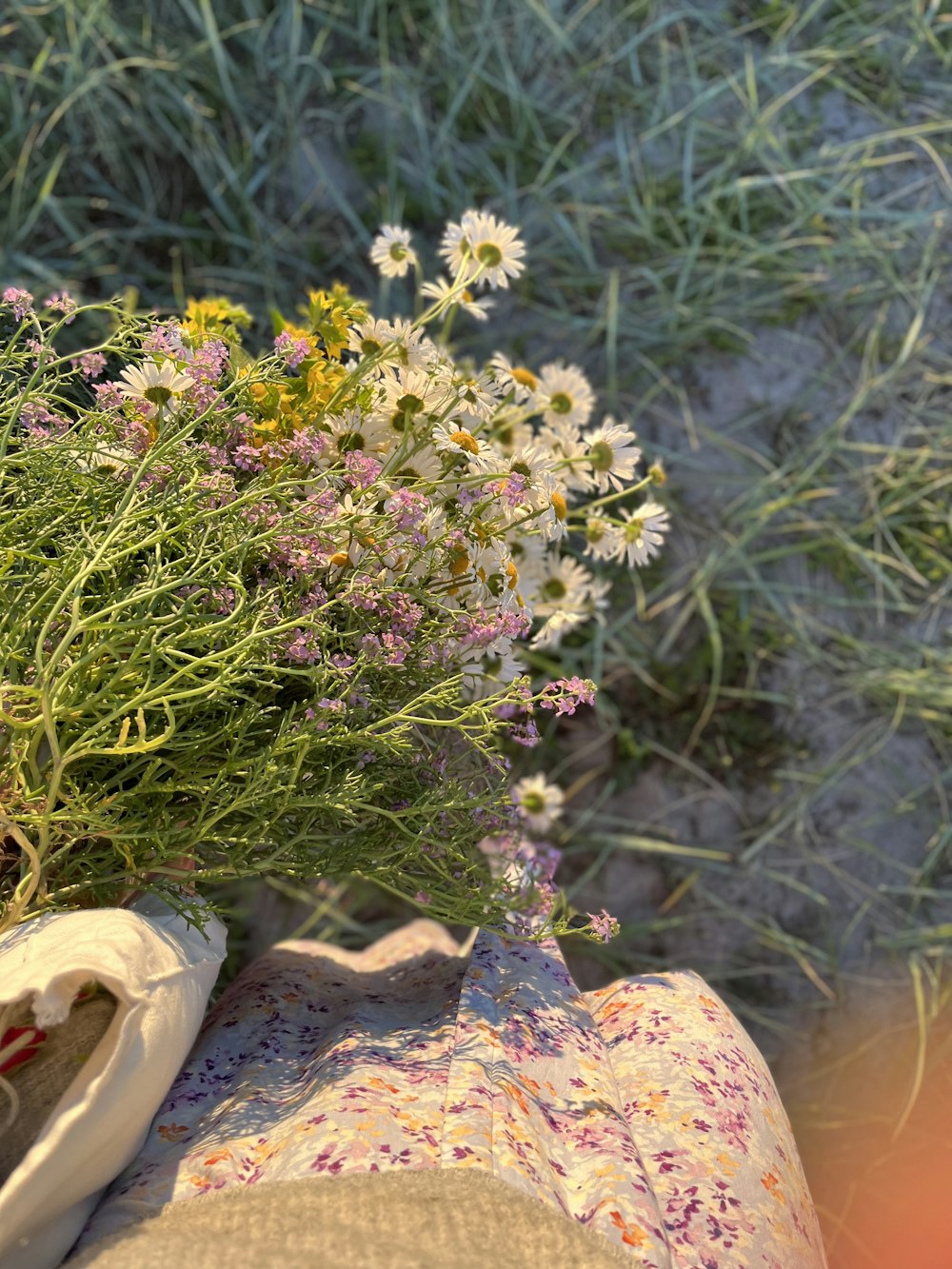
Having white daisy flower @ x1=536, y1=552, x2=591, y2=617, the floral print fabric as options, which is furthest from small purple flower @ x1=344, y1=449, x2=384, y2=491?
the floral print fabric

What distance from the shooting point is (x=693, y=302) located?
1458mm

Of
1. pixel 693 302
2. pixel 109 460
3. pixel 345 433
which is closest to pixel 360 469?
pixel 345 433

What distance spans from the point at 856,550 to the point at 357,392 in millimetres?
950

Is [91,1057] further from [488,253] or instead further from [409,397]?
[488,253]

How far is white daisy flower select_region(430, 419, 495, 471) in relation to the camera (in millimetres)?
634

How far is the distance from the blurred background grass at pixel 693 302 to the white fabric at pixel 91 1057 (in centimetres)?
78

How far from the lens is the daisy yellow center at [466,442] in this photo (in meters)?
0.63

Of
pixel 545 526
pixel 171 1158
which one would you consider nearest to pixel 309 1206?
pixel 171 1158

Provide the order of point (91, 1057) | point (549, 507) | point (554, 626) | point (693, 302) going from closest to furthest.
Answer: point (91, 1057), point (549, 507), point (554, 626), point (693, 302)

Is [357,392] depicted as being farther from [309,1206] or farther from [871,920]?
[871,920]

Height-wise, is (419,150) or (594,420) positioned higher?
(419,150)

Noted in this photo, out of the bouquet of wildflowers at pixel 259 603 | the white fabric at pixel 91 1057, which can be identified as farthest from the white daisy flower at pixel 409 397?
the white fabric at pixel 91 1057

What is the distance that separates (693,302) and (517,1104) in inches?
44.8

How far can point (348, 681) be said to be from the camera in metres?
0.62
